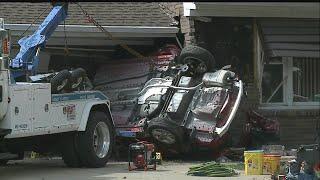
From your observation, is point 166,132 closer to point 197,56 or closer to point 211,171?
point 197,56

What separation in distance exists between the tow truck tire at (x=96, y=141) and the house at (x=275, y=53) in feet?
11.0

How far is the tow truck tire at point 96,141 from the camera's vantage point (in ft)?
38.8

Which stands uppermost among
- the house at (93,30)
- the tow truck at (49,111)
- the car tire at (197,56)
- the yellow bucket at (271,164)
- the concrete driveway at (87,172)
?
the house at (93,30)

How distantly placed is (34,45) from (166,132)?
2999 millimetres

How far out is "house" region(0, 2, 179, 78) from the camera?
14430 mm

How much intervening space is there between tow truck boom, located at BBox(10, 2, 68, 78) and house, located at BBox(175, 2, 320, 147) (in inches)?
133

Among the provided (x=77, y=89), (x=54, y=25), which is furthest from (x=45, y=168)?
(x=54, y=25)

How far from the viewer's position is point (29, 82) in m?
11.0

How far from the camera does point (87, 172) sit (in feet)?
37.3

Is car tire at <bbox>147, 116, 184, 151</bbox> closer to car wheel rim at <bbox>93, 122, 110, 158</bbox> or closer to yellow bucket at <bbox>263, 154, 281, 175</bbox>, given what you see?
car wheel rim at <bbox>93, 122, 110, 158</bbox>

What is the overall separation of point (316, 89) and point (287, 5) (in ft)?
8.20

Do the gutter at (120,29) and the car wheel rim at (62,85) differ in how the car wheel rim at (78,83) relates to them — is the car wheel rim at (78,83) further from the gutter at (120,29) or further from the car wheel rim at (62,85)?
the gutter at (120,29)

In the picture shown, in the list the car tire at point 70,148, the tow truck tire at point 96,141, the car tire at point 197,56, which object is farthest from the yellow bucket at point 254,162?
the car tire at point 70,148

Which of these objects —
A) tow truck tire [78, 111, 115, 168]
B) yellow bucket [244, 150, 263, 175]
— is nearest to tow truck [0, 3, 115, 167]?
tow truck tire [78, 111, 115, 168]
